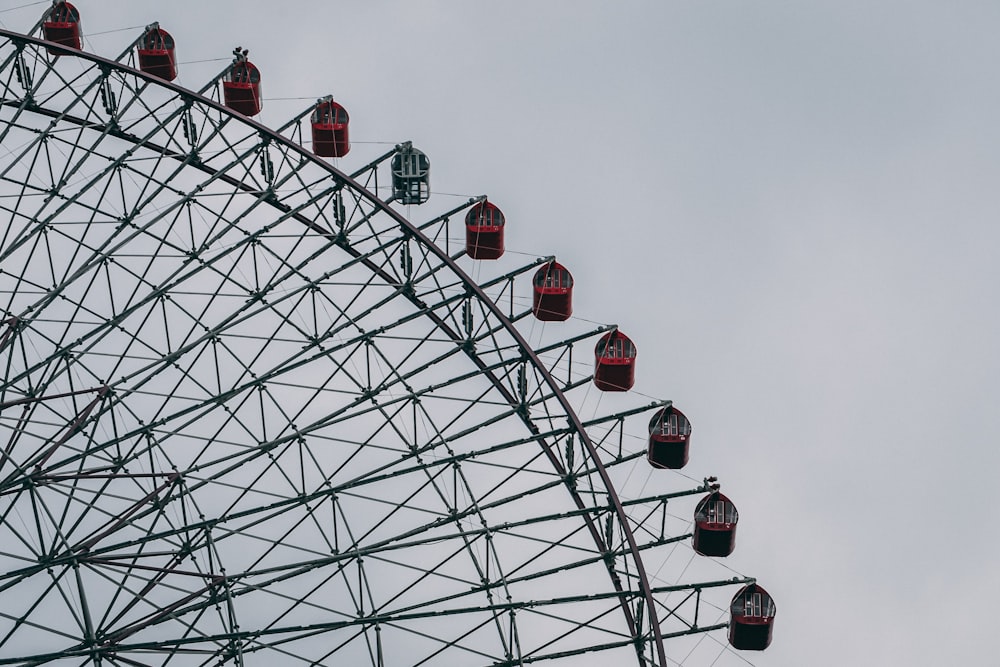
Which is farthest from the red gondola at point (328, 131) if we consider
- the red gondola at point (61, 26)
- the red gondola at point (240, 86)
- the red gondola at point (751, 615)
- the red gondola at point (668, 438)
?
the red gondola at point (751, 615)

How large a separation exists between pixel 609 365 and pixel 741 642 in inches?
253

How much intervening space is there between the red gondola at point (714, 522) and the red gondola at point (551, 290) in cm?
518

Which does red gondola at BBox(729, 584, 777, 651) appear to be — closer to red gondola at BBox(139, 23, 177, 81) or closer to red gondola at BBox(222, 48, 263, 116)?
red gondola at BBox(222, 48, 263, 116)

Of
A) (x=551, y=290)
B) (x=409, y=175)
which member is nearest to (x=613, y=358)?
(x=551, y=290)

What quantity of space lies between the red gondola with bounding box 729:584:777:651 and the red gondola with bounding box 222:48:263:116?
15.4 m

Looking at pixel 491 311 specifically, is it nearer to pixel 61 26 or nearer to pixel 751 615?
pixel 751 615

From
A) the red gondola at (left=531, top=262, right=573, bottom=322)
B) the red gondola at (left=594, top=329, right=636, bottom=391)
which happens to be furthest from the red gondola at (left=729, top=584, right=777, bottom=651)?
the red gondola at (left=531, top=262, right=573, bottom=322)

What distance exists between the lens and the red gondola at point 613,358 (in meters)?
36.4

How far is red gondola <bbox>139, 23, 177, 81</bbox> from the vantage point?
38.4m

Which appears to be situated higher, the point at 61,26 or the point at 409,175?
the point at 61,26

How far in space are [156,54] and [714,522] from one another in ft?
53.5

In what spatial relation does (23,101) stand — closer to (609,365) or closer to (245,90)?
(245,90)

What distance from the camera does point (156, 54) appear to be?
38.4 meters

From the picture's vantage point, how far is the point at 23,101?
36938 millimetres
